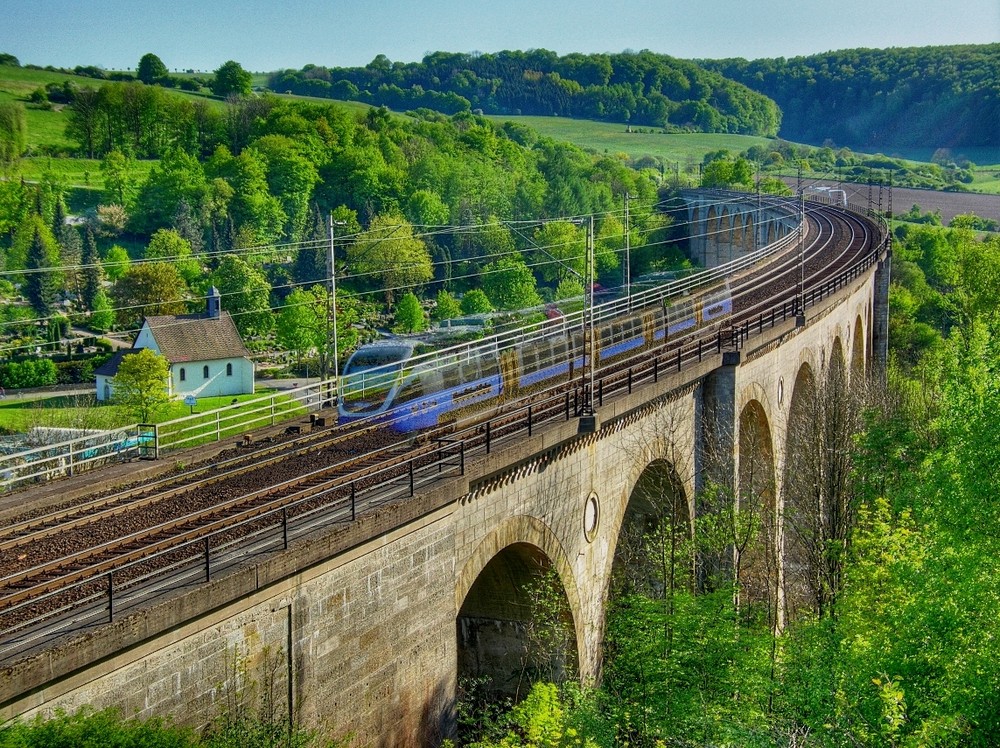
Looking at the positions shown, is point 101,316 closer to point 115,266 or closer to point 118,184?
point 115,266

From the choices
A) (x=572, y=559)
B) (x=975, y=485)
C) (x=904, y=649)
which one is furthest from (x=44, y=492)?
(x=975, y=485)

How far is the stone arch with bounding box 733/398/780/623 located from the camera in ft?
89.1

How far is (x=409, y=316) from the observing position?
82500 millimetres

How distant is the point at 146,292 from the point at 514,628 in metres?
65.2

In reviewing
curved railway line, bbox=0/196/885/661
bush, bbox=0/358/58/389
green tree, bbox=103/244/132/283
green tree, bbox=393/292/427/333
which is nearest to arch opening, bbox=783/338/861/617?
curved railway line, bbox=0/196/885/661

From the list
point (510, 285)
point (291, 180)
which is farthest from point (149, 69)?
point (510, 285)

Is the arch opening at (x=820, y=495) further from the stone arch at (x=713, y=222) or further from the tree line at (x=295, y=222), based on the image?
the stone arch at (x=713, y=222)

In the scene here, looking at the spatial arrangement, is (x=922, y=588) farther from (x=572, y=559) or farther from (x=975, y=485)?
(x=572, y=559)

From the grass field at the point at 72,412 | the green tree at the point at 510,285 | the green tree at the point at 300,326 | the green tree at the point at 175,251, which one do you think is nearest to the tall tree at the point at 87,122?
the green tree at the point at 175,251

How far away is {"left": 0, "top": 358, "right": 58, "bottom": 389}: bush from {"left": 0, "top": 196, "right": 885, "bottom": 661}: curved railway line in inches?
2012

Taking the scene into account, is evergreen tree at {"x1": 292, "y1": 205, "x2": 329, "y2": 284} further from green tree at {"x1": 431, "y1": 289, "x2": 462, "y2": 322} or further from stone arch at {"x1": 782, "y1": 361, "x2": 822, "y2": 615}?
stone arch at {"x1": 782, "y1": 361, "x2": 822, "y2": 615}

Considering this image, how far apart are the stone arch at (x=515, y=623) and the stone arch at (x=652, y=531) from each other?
7.94 ft

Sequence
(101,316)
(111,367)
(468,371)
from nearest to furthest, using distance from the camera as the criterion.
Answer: (468,371), (111,367), (101,316)

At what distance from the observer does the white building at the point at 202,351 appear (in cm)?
6856
